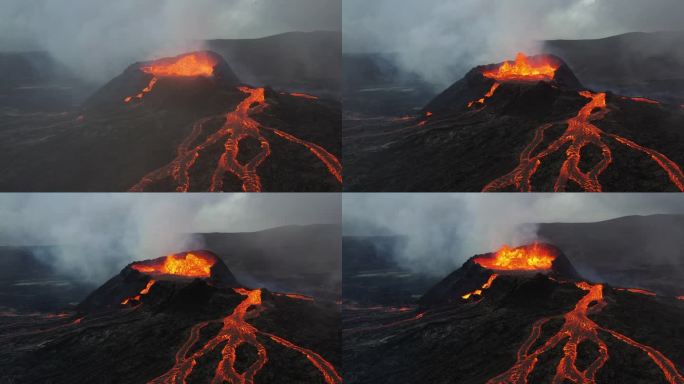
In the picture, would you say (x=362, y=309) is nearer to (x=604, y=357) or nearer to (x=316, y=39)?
(x=604, y=357)

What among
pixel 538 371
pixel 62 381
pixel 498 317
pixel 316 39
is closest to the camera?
pixel 538 371

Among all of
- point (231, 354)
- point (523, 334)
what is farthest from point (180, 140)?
point (523, 334)

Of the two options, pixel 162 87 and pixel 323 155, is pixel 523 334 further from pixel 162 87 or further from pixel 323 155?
pixel 162 87

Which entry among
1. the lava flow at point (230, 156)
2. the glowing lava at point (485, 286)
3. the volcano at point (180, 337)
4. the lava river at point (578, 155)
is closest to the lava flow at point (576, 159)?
the lava river at point (578, 155)

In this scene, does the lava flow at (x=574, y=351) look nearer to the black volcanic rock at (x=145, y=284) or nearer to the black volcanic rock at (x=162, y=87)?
the black volcanic rock at (x=145, y=284)

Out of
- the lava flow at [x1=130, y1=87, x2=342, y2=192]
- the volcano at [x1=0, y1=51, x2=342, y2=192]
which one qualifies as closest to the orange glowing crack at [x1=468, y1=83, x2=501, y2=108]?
the volcano at [x1=0, y1=51, x2=342, y2=192]

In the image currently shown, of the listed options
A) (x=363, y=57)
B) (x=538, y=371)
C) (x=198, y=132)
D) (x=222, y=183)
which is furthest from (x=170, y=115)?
(x=538, y=371)
